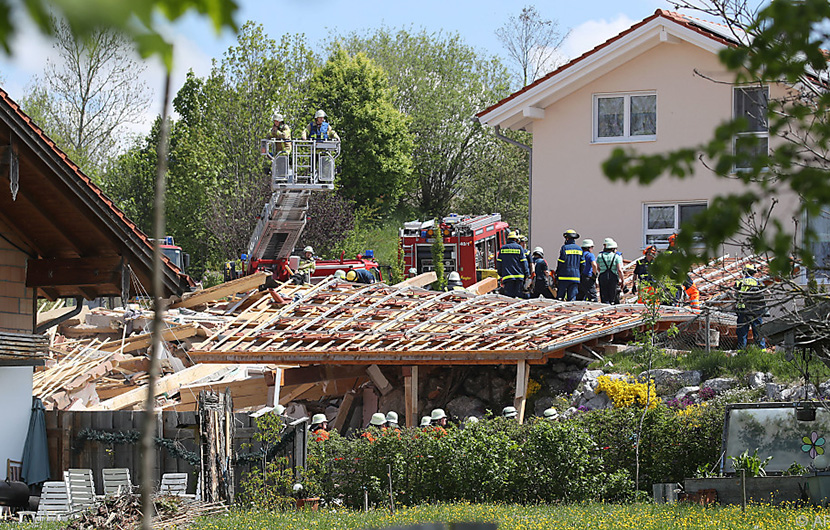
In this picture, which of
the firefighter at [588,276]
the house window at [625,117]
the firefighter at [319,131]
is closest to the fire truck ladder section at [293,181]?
the firefighter at [319,131]

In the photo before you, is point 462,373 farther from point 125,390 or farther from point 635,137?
point 635,137

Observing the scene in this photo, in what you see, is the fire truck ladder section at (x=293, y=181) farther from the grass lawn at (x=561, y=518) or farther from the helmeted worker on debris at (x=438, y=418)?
the grass lawn at (x=561, y=518)

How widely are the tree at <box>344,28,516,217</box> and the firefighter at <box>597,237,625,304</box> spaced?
36.1 m

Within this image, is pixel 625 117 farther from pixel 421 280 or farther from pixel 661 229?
pixel 421 280

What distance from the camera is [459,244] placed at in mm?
33719

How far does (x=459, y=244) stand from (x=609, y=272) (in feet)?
29.8

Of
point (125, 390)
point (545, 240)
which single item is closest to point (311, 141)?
point (545, 240)

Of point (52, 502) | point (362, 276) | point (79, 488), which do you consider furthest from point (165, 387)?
point (362, 276)

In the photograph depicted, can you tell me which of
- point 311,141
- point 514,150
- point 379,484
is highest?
point 514,150

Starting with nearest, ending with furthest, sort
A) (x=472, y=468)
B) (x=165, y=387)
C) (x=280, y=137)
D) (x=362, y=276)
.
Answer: (x=472, y=468), (x=165, y=387), (x=362, y=276), (x=280, y=137)

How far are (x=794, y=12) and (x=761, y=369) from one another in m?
15.5

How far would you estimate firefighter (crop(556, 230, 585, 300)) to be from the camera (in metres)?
24.8

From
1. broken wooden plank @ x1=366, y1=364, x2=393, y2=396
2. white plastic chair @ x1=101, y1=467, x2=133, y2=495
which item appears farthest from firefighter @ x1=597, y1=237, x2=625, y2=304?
white plastic chair @ x1=101, y1=467, x2=133, y2=495

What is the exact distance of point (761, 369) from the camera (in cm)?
1836
